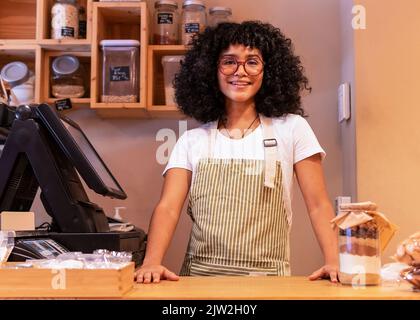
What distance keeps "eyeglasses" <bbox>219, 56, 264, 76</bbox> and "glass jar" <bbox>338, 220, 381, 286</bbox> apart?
772 millimetres

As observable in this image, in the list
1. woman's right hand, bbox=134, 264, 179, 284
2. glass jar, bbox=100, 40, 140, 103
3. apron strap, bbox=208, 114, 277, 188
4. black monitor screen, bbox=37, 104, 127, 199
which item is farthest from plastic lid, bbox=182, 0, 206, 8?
woman's right hand, bbox=134, 264, 179, 284

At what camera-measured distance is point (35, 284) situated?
840 millimetres

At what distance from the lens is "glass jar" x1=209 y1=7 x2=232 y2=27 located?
7.46 ft

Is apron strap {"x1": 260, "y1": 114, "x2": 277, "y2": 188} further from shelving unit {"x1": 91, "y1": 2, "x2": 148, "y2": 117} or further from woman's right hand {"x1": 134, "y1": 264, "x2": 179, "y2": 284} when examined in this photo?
shelving unit {"x1": 91, "y1": 2, "x2": 148, "y2": 117}

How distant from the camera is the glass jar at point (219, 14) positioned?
227 centimetres

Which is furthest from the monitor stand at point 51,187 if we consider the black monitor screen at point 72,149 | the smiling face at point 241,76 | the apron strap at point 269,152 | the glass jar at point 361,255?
the glass jar at point 361,255

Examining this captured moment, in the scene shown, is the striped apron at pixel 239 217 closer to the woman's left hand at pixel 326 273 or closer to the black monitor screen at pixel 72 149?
the black monitor screen at pixel 72 149

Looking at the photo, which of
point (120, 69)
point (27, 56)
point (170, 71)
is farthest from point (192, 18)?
point (27, 56)

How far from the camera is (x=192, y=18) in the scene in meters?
2.26

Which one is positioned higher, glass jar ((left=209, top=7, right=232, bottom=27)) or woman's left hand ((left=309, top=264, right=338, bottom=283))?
glass jar ((left=209, top=7, right=232, bottom=27))

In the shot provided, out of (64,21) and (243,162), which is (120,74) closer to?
(64,21)

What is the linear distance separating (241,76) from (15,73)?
3.55 feet

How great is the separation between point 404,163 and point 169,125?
96 centimetres
